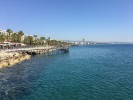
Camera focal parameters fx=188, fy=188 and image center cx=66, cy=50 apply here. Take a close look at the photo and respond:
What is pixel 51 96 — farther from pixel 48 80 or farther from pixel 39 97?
pixel 48 80

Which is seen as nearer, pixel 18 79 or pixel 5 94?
pixel 5 94

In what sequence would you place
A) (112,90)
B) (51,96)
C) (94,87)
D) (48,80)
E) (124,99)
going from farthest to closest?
(48,80), (94,87), (112,90), (51,96), (124,99)

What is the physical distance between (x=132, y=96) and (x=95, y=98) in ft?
22.1

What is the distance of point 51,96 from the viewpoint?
33906 millimetres

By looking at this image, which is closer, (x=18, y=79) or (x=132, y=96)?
(x=132, y=96)

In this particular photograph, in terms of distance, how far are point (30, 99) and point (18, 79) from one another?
15.9 m

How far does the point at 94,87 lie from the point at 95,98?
6.95m

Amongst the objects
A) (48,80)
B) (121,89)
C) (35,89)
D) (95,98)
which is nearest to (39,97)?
(35,89)

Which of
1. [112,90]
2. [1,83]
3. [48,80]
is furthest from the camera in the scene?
[48,80]

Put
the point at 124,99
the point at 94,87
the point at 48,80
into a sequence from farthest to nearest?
the point at 48,80
the point at 94,87
the point at 124,99

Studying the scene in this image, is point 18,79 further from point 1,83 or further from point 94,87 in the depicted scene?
Result: point 94,87

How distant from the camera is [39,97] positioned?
3353 centimetres

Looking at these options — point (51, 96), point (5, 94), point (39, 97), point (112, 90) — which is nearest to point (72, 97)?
point (51, 96)

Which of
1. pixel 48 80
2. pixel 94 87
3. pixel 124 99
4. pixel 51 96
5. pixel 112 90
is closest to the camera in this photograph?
pixel 124 99
